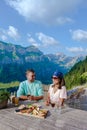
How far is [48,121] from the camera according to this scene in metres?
3.74

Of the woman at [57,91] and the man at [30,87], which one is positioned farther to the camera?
the man at [30,87]

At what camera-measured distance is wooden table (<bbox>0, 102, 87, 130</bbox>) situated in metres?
3.46

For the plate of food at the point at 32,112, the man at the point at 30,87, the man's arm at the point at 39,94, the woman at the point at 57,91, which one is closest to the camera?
the plate of food at the point at 32,112

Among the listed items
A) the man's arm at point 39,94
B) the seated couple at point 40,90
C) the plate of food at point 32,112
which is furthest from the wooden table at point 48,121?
the man's arm at point 39,94

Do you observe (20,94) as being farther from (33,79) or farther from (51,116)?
(51,116)

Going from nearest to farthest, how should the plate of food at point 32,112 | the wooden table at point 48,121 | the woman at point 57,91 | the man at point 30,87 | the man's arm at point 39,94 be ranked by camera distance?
the wooden table at point 48,121 < the plate of food at point 32,112 < the woman at point 57,91 < the man's arm at point 39,94 < the man at point 30,87

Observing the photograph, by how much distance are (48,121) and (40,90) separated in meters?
2.43

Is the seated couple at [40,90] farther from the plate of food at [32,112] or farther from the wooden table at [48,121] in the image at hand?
the wooden table at [48,121]

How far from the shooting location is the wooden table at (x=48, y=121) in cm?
346

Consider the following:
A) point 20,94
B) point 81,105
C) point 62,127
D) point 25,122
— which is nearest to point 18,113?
point 25,122

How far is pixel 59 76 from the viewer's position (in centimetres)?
528

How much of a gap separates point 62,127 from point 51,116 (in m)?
0.55

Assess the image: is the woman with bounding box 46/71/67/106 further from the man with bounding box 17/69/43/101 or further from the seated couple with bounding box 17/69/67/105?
the man with bounding box 17/69/43/101

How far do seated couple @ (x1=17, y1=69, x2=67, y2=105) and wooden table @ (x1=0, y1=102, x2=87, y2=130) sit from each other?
1.00 m
